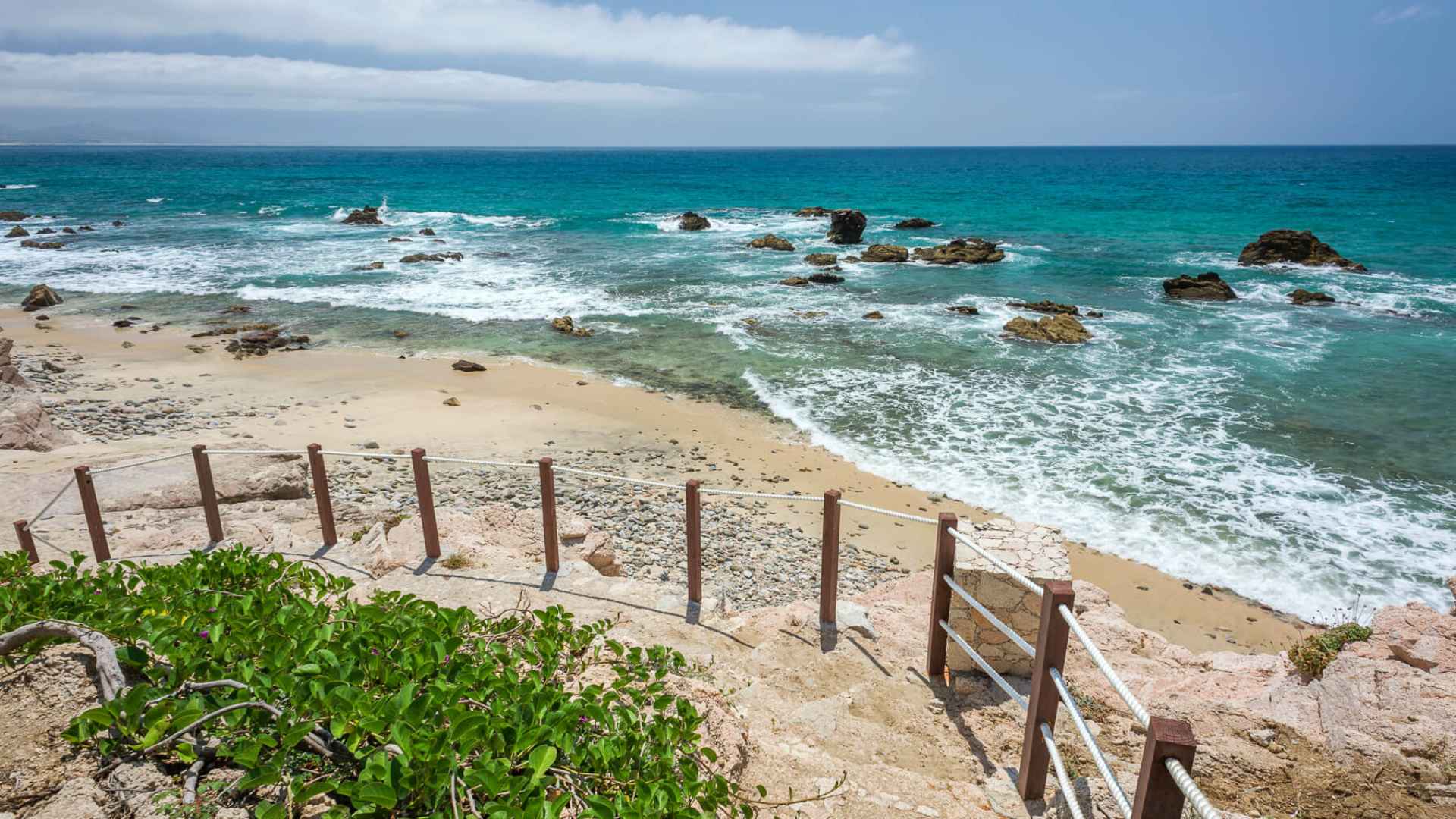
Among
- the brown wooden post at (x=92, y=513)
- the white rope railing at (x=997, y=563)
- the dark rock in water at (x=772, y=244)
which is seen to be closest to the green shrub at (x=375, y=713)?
the white rope railing at (x=997, y=563)

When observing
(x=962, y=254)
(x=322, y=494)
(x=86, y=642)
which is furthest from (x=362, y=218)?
(x=86, y=642)

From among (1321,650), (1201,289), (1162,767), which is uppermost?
(1162,767)

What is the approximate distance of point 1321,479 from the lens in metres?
13.9

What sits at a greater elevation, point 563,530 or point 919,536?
point 563,530

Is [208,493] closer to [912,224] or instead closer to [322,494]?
[322,494]

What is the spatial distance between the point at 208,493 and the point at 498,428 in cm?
751

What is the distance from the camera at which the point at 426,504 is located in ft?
25.7

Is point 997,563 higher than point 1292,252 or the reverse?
higher

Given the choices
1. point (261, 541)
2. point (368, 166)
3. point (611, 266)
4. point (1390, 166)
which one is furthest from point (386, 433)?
point (1390, 166)

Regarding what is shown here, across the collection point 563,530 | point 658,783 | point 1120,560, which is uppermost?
point 658,783

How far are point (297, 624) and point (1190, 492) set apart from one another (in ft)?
45.4

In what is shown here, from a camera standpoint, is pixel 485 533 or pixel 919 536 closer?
pixel 485 533

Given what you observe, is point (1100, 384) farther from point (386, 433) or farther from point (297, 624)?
point (297, 624)

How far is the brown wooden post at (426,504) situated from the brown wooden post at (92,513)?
143 inches
